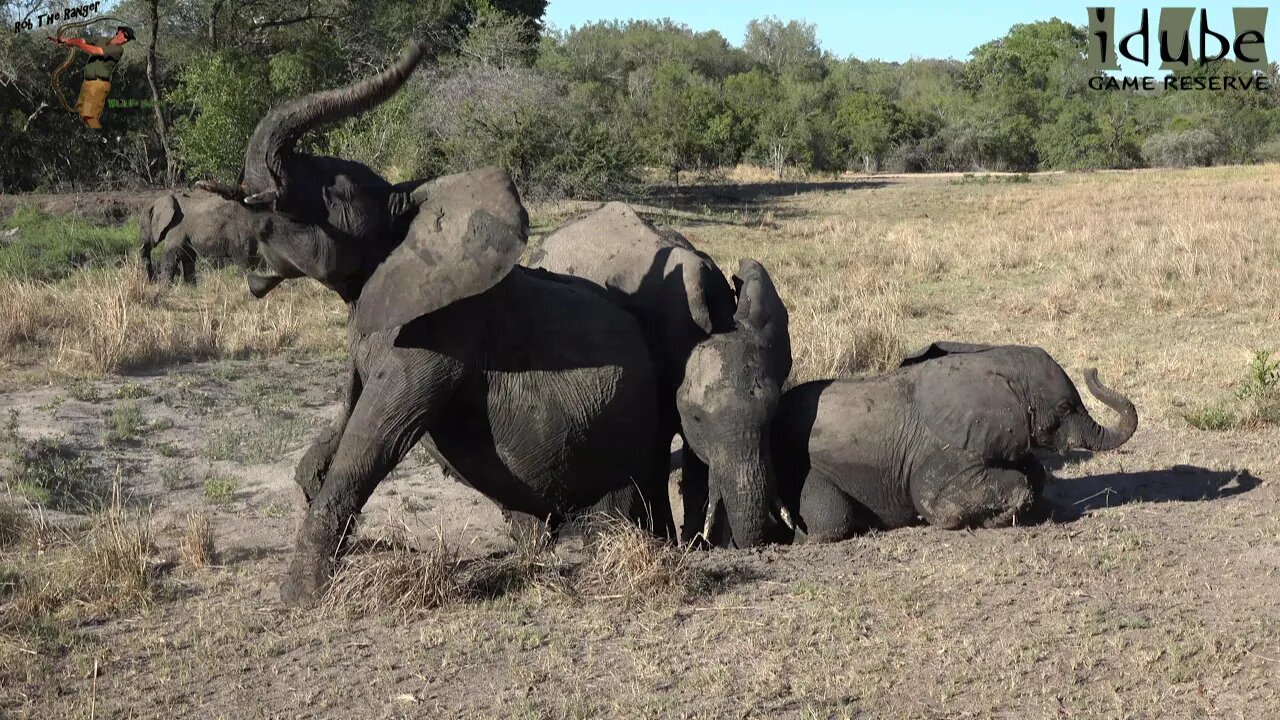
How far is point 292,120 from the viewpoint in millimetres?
5207

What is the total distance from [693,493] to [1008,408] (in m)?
1.64

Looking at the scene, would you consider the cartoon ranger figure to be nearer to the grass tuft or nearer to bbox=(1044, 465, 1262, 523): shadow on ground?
the grass tuft

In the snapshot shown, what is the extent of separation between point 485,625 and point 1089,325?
8775 millimetres

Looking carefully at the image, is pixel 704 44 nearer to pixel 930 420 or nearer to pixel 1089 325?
pixel 1089 325

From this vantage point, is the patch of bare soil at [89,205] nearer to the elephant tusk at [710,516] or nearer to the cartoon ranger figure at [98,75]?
the cartoon ranger figure at [98,75]

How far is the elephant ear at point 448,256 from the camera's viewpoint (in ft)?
17.7

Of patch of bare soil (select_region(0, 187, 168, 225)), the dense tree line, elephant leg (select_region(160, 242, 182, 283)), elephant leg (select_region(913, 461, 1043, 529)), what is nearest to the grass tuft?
elephant leg (select_region(913, 461, 1043, 529))

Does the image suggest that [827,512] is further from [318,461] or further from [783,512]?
[318,461]

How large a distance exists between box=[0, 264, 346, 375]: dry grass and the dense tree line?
7467mm

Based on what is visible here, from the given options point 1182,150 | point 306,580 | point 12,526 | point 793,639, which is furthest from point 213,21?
point 1182,150

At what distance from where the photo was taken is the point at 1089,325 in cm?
1253

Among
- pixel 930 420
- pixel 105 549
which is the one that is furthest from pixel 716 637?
pixel 105 549

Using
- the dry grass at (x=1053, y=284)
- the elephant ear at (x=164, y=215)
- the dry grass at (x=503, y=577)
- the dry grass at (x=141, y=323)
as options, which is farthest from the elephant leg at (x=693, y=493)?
the elephant ear at (x=164, y=215)

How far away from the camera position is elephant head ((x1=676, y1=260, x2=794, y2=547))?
20.6 feet
